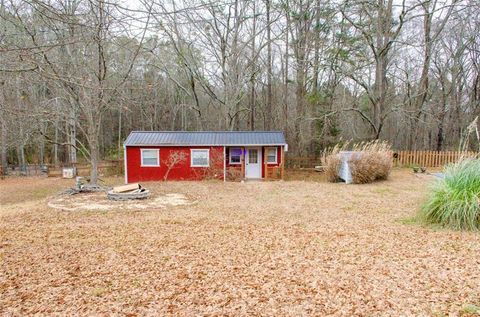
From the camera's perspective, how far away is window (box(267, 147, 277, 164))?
14422 mm

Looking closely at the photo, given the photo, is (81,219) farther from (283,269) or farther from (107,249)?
(283,269)

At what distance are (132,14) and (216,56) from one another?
1592 cm

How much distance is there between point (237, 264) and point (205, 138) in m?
10.6

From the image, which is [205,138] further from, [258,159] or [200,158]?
[258,159]

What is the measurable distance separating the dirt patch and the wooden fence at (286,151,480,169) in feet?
29.2

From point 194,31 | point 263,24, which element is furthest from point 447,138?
point 194,31

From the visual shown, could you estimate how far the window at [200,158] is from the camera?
13.8 meters

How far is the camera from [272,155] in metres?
14.5

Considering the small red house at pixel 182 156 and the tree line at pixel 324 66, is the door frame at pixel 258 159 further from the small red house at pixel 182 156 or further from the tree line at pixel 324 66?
the tree line at pixel 324 66

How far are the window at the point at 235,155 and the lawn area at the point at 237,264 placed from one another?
294 inches

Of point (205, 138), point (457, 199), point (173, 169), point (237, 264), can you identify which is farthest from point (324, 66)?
point (237, 264)

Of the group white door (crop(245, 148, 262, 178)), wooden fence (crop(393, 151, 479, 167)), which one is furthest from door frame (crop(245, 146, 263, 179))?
wooden fence (crop(393, 151, 479, 167))

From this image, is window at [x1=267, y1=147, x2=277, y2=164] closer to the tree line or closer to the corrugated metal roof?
the corrugated metal roof

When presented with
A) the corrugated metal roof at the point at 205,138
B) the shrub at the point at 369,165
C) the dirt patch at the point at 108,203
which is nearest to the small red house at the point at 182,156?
the corrugated metal roof at the point at 205,138
